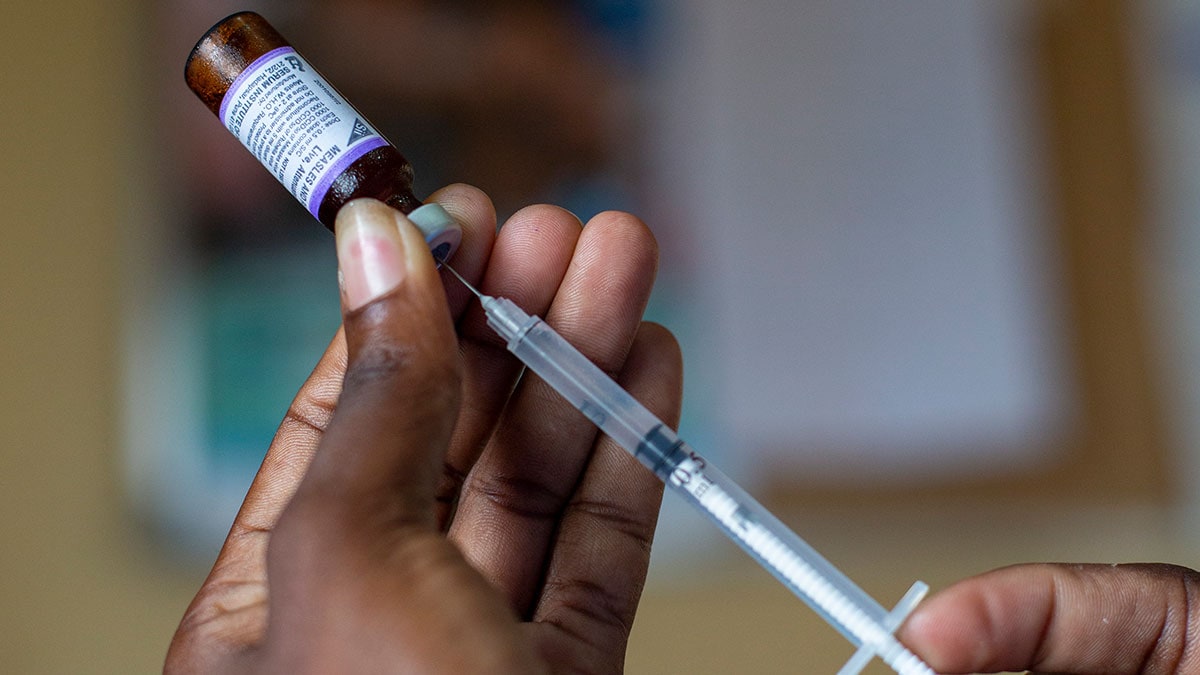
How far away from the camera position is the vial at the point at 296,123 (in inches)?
30.6

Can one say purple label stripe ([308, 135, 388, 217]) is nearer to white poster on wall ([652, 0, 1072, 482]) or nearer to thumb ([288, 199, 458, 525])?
thumb ([288, 199, 458, 525])

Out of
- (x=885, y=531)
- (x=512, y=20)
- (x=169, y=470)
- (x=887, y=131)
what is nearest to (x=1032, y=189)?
(x=887, y=131)

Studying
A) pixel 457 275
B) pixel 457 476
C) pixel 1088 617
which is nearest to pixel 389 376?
pixel 457 275

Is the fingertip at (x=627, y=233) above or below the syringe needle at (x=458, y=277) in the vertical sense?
above

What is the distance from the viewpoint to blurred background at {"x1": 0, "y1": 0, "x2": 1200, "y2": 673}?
57.1 inches

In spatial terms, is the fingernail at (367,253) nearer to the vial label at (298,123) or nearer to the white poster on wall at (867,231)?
the vial label at (298,123)

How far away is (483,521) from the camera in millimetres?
921

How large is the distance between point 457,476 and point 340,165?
1.08ft

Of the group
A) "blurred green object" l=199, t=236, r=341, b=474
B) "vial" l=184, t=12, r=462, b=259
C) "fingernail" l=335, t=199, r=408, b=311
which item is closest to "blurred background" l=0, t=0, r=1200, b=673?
"blurred green object" l=199, t=236, r=341, b=474

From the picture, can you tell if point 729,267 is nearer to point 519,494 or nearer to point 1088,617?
point 519,494

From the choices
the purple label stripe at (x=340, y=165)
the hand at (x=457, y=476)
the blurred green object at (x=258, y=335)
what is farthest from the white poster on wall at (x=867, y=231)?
the purple label stripe at (x=340, y=165)

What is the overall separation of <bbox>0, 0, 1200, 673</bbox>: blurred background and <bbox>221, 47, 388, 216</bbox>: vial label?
73 centimetres

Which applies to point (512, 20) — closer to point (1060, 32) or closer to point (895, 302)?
point (895, 302)

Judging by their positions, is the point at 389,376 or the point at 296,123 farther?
the point at 296,123
